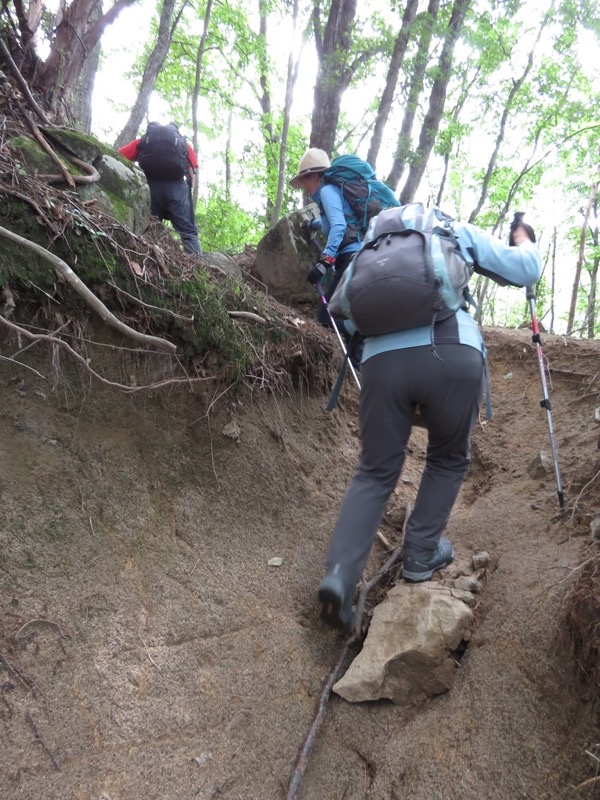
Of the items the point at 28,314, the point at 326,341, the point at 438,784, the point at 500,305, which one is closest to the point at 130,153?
the point at 326,341

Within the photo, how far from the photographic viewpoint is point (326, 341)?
183 inches

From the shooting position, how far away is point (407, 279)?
2.45m

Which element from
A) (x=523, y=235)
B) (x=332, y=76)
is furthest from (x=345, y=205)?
(x=332, y=76)

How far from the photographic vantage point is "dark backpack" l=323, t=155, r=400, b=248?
16.8 ft

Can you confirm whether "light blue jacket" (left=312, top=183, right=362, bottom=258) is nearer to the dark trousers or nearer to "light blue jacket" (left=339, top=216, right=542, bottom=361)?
the dark trousers

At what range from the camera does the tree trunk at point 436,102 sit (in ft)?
34.5

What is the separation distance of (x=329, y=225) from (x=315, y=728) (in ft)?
15.0

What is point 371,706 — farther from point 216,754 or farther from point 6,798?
point 6,798

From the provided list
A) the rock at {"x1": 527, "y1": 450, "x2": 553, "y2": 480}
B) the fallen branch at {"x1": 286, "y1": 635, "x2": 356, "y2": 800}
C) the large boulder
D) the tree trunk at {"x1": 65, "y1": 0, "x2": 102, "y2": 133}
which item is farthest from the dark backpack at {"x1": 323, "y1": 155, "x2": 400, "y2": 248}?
the fallen branch at {"x1": 286, "y1": 635, "x2": 356, "y2": 800}

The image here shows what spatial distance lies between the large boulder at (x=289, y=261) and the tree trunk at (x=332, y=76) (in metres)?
3.18

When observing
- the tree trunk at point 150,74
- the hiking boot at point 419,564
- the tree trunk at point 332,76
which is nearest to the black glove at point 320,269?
the hiking boot at point 419,564

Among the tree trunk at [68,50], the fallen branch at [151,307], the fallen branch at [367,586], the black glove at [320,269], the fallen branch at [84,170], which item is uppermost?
the tree trunk at [68,50]

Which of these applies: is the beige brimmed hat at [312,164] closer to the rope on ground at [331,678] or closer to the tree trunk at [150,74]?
the rope on ground at [331,678]

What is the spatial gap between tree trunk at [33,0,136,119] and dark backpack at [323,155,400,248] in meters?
2.68
